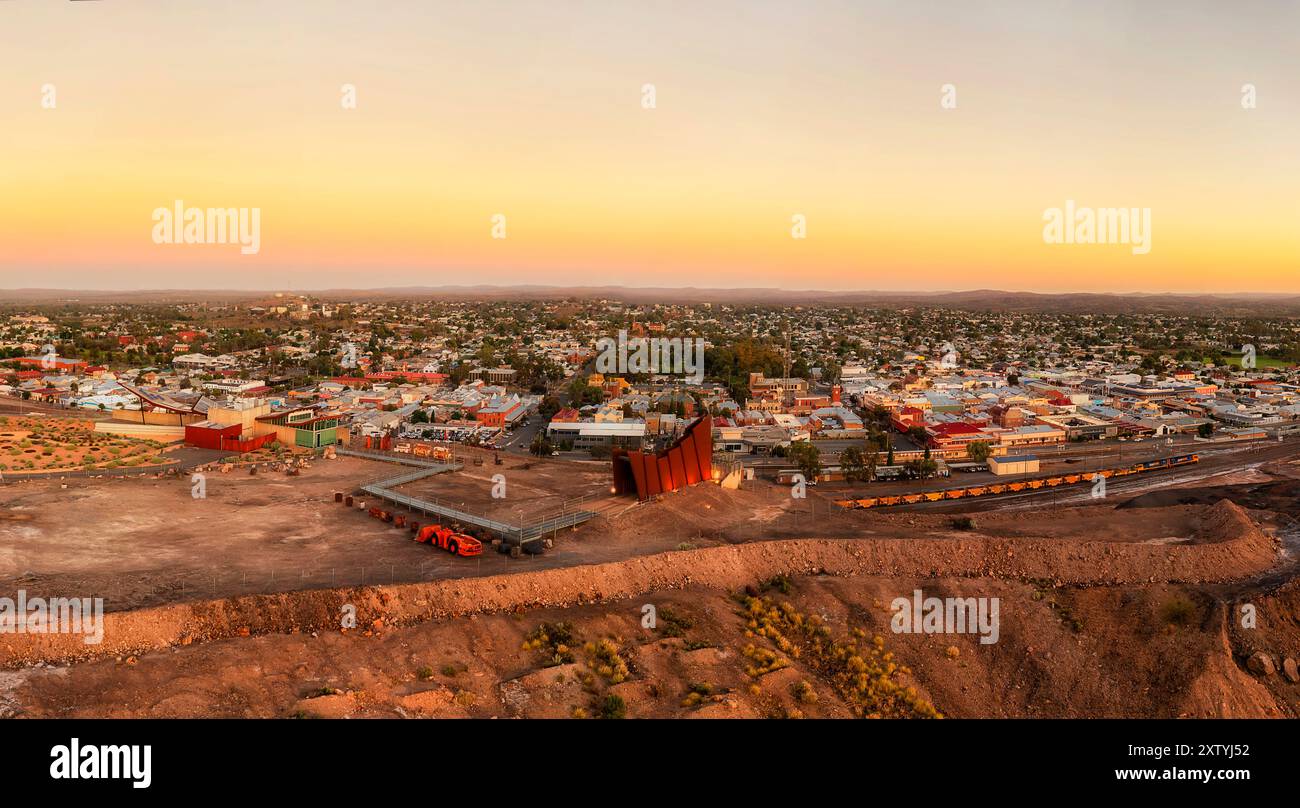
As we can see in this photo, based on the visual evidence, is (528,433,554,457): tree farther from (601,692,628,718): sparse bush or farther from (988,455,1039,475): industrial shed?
(601,692,628,718): sparse bush

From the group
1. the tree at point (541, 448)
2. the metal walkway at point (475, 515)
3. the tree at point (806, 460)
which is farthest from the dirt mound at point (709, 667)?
the tree at point (541, 448)

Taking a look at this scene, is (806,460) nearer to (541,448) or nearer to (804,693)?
(541,448)

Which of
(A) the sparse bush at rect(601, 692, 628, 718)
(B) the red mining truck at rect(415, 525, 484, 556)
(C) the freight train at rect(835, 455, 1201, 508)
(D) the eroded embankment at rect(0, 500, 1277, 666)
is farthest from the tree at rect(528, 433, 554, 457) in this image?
(A) the sparse bush at rect(601, 692, 628, 718)

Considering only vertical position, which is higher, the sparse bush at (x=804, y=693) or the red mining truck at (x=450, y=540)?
the red mining truck at (x=450, y=540)

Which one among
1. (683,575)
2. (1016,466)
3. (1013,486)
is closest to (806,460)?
(1013,486)

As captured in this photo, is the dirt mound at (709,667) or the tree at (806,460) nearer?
the dirt mound at (709,667)

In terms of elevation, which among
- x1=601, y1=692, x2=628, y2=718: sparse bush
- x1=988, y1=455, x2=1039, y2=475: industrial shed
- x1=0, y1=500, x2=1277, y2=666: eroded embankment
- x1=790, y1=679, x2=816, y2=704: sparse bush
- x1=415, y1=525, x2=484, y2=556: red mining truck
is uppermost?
x1=415, y1=525, x2=484, y2=556: red mining truck

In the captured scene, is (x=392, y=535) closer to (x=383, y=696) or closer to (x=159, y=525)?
(x=159, y=525)

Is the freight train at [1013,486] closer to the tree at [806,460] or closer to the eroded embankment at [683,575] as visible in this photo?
the tree at [806,460]
